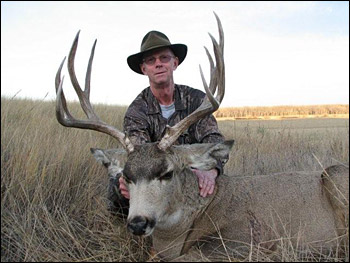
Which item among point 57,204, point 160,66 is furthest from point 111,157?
point 160,66

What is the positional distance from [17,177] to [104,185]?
1.36m

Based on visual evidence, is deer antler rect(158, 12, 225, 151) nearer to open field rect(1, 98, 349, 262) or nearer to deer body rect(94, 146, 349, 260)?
deer body rect(94, 146, 349, 260)

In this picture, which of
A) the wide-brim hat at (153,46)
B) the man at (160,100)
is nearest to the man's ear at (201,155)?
the man at (160,100)

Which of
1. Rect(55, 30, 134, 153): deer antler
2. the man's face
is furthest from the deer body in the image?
the man's face

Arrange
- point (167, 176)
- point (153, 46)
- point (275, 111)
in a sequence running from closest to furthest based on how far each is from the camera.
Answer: point (167, 176) → point (153, 46) → point (275, 111)

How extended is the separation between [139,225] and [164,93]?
8.41 feet

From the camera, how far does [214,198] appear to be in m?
4.02

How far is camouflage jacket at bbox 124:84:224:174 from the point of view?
4.99m

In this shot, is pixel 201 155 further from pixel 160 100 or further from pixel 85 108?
pixel 160 100

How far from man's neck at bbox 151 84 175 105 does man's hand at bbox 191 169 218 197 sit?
1.51 meters

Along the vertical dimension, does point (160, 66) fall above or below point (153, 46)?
below

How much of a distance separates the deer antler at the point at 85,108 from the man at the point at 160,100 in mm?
866

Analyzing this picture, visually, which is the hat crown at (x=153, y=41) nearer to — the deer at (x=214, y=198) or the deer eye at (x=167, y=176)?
the deer at (x=214, y=198)

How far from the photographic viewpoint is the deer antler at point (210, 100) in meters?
3.70
